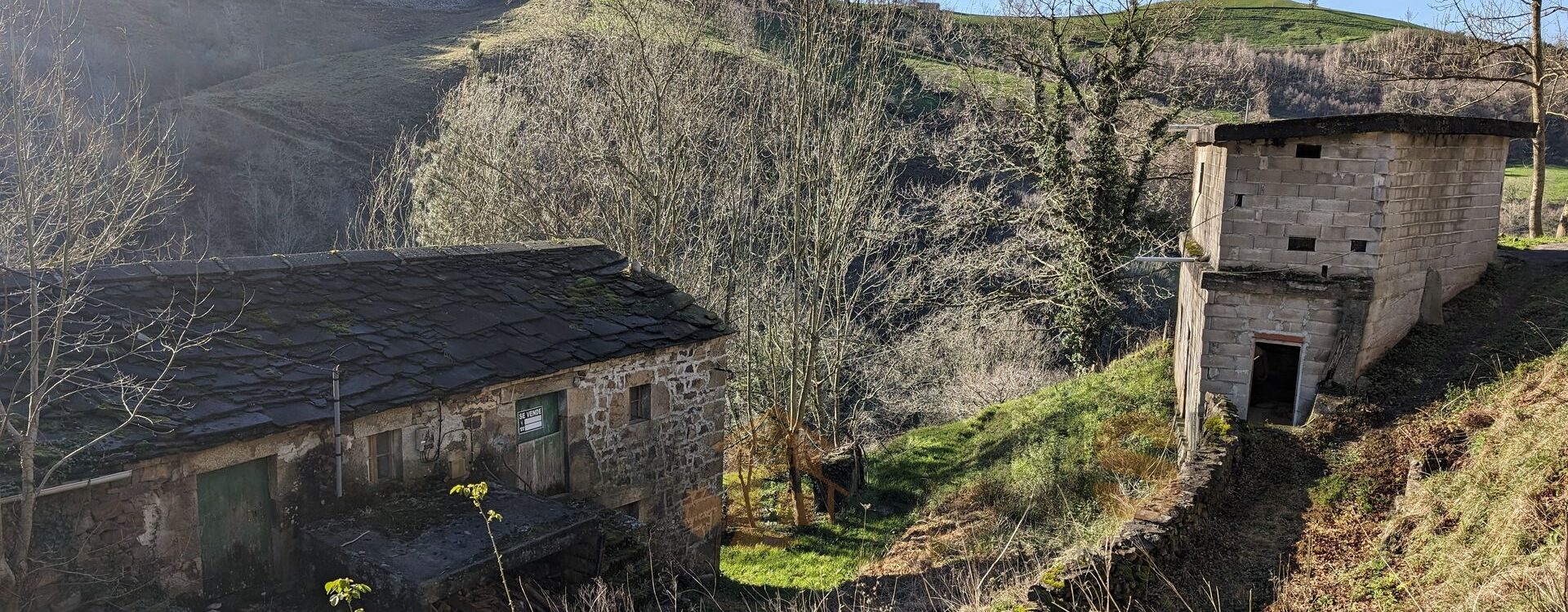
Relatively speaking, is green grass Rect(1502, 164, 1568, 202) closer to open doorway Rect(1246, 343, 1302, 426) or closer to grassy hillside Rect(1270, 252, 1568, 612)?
grassy hillside Rect(1270, 252, 1568, 612)

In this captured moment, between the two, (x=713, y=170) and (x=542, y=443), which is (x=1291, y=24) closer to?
(x=713, y=170)

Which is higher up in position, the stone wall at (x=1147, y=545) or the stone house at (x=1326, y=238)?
the stone house at (x=1326, y=238)

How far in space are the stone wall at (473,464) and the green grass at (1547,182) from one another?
31930mm

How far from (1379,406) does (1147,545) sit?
4.75 metres

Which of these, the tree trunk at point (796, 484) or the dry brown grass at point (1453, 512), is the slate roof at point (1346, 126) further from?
the tree trunk at point (796, 484)

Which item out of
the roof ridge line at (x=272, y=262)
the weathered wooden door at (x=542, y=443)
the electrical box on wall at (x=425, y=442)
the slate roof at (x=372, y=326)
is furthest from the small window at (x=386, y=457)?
the roof ridge line at (x=272, y=262)

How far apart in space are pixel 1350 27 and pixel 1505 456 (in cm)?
5255

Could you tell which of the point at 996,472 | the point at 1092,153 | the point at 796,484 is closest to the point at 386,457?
the point at 796,484

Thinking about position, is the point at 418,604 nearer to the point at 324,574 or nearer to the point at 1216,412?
the point at 324,574

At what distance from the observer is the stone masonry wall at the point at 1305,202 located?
10867 millimetres

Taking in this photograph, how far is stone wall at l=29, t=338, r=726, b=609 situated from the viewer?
700 cm

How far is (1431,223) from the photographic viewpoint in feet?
39.0

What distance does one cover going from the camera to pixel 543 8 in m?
45.2

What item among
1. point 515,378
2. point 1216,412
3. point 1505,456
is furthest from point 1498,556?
point 515,378
